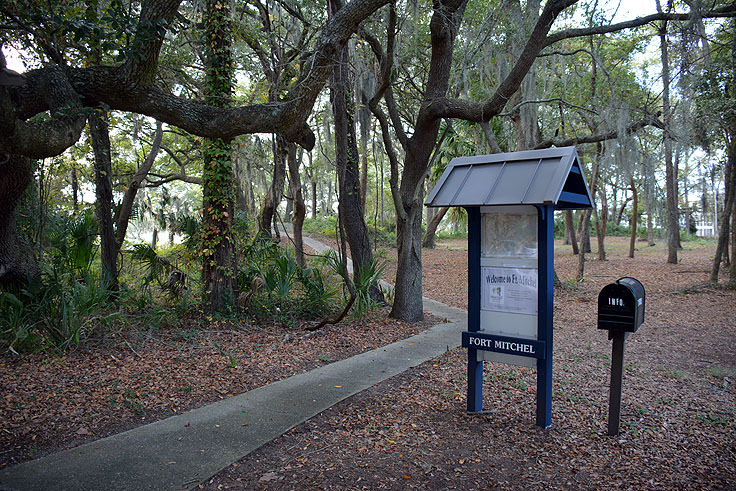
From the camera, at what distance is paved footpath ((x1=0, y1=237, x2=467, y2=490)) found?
327cm

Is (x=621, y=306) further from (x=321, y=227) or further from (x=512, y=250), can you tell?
(x=321, y=227)

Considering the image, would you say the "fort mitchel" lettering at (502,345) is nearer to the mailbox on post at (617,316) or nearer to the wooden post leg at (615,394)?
the mailbox on post at (617,316)

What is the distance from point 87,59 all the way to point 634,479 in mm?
8394

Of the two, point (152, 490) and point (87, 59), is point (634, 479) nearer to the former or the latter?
point (152, 490)

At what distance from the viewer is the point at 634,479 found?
11.2ft

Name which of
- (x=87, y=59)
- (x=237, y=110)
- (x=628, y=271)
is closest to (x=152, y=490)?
(x=237, y=110)

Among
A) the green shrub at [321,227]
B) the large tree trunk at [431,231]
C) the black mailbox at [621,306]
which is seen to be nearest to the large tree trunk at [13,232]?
the black mailbox at [621,306]

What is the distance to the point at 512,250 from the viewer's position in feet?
14.0

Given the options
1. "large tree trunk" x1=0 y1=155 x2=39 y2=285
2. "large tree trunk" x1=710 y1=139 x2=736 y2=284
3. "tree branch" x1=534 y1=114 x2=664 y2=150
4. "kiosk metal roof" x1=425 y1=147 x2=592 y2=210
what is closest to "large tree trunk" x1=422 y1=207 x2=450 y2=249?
"tree branch" x1=534 y1=114 x2=664 y2=150

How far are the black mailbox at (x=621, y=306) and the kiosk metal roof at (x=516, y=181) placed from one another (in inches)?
32.1

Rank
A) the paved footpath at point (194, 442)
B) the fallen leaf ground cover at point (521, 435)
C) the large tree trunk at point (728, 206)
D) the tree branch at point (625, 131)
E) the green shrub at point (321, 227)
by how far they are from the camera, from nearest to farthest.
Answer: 1. the paved footpath at point (194, 442)
2. the fallen leaf ground cover at point (521, 435)
3. the tree branch at point (625, 131)
4. the large tree trunk at point (728, 206)
5. the green shrub at point (321, 227)

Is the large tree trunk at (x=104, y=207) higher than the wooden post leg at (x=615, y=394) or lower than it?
higher

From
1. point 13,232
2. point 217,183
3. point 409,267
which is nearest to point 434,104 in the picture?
point 409,267

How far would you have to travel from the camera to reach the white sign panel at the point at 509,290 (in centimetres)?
418
